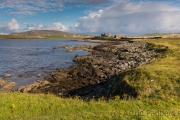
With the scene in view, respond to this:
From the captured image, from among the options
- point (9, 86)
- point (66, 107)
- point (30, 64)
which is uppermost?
point (66, 107)

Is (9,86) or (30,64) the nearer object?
(9,86)

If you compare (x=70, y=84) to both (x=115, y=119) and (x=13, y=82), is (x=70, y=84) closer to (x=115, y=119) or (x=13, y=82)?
(x=13, y=82)

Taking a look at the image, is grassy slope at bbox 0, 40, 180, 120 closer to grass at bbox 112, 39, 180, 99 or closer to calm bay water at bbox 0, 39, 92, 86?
grass at bbox 112, 39, 180, 99

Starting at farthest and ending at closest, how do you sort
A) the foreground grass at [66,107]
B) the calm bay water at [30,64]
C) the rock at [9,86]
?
the calm bay water at [30,64]
the rock at [9,86]
the foreground grass at [66,107]

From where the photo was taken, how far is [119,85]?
2088 centimetres

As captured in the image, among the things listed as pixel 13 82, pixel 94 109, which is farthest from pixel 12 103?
pixel 13 82

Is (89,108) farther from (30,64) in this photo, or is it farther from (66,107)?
(30,64)

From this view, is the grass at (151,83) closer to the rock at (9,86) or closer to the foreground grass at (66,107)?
the foreground grass at (66,107)

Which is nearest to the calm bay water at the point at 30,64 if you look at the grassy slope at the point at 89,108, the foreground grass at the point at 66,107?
the grassy slope at the point at 89,108

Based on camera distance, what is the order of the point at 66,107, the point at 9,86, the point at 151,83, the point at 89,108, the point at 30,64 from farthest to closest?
the point at 30,64, the point at 9,86, the point at 151,83, the point at 66,107, the point at 89,108

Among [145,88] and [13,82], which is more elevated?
[145,88]

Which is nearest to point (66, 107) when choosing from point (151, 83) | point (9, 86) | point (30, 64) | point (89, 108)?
point (89, 108)

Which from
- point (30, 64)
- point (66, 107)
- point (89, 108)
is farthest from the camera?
point (30, 64)

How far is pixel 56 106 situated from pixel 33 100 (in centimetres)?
233
